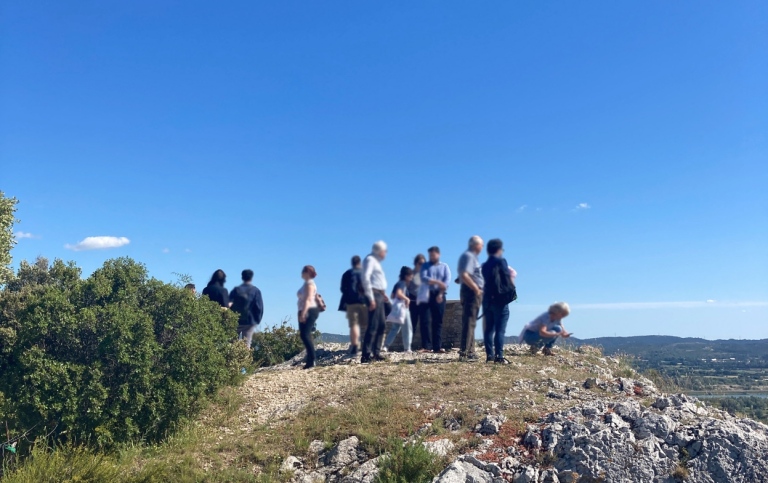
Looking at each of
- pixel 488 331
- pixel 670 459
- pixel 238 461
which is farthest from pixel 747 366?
pixel 238 461

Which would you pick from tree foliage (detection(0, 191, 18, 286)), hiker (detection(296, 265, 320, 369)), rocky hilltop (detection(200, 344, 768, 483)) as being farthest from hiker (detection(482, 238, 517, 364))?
tree foliage (detection(0, 191, 18, 286))

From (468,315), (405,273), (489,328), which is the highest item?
(405,273)

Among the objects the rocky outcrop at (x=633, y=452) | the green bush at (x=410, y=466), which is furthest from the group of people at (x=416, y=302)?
the green bush at (x=410, y=466)

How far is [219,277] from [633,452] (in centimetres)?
789

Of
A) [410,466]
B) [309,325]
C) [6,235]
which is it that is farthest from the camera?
[6,235]

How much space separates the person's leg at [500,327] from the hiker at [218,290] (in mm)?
5124

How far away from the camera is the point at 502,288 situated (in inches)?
390

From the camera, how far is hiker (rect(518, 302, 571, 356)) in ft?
33.0

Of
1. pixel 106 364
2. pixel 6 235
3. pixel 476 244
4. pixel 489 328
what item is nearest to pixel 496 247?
pixel 476 244

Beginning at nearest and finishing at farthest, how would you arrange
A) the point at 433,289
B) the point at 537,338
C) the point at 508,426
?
the point at 508,426 → the point at 537,338 → the point at 433,289

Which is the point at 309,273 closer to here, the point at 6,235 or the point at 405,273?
the point at 405,273

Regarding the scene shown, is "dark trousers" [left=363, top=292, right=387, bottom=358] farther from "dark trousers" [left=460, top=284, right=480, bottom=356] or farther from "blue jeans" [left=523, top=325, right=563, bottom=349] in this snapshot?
"blue jeans" [left=523, top=325, right=563, bottom=349]

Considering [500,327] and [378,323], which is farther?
[378,323]

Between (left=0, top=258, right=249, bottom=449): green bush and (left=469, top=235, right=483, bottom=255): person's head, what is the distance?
4.68 metres
